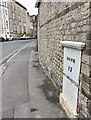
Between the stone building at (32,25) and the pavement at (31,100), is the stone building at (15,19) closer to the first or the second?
the stone building at (32,25)

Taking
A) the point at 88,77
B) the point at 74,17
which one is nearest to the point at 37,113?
the point at 88,77

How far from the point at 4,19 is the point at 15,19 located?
325 inches

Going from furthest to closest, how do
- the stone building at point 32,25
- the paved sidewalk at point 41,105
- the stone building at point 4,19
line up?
1. the stone building at point 32,25
2. the stone building at point 4,19
3. the paved sidewalk at point 41,105

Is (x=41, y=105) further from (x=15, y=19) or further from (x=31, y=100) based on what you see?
(x=15, y=19)

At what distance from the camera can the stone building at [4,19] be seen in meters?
32.8

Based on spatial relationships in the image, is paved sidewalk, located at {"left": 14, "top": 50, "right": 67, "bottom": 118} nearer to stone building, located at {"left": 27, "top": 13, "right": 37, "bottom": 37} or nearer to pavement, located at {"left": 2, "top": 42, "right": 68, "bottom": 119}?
pavement, located at {"left": 2, "top": 42, "right": 68, "bottom": 119}

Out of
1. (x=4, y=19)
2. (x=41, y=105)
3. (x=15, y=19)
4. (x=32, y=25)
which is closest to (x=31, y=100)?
(x=41, y=105)

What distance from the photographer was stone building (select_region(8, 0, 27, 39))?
1532 inches

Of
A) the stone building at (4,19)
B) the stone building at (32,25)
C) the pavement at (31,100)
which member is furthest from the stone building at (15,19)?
the pavement at (31,100)

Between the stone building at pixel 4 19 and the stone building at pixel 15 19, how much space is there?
6.92ft

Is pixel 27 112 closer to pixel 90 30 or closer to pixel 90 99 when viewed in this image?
pixel 90 99

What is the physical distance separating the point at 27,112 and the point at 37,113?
298 millimetres

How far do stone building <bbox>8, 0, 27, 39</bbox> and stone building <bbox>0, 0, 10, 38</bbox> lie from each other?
2.11 m

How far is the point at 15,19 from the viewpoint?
42250 millimetres
